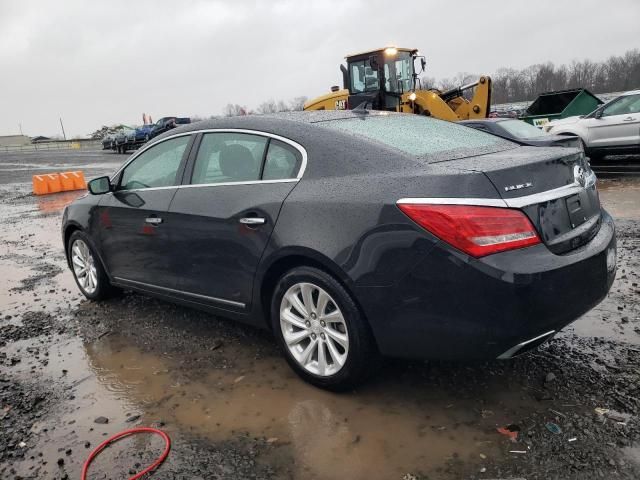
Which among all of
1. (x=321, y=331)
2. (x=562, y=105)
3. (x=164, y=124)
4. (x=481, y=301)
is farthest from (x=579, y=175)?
(x=164, y=124)

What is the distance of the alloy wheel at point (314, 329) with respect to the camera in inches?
123

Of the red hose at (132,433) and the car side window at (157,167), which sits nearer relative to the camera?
the red hose at (132,433)

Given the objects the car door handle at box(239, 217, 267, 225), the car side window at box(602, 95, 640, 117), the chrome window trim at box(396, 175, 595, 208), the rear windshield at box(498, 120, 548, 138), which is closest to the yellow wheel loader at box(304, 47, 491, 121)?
the car side window at box(602, 95, 640, 117)

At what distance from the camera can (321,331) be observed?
3.20 metres

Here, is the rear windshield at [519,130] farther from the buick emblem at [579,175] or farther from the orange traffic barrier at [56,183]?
the orange traffic barrier at [56,183]

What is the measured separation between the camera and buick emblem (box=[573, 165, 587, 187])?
3.04 meters

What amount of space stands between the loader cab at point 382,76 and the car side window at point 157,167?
10.2m

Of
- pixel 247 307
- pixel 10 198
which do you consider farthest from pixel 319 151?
pixel 10 198

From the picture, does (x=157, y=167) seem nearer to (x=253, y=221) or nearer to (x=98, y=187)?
(x=98, y=187)

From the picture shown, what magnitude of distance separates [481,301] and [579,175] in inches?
43.0

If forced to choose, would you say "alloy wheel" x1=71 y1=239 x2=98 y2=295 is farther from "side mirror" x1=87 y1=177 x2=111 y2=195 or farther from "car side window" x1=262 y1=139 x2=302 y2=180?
"car side window" x1=262 y1=139 x2=302 y2=180

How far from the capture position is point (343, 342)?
3.08 metres

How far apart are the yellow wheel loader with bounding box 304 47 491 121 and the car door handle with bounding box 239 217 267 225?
36.5 feet

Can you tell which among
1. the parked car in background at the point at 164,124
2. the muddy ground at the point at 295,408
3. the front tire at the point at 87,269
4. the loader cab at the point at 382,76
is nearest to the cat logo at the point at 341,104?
the loader cab at the point at 382,76
